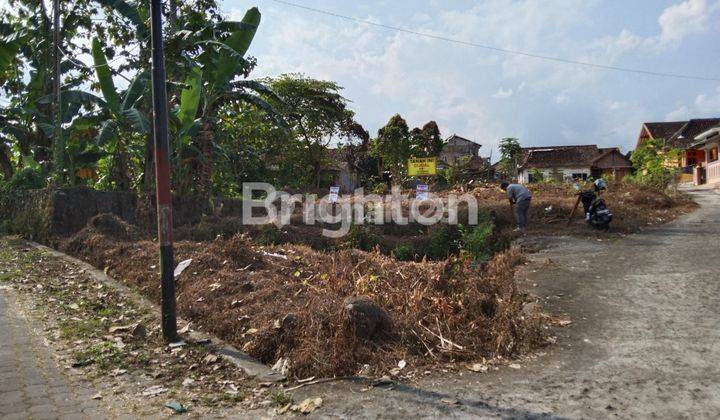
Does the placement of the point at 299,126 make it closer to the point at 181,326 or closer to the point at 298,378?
the point at 181,326

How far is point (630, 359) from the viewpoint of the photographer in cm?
496

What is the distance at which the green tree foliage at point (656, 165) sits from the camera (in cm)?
2047

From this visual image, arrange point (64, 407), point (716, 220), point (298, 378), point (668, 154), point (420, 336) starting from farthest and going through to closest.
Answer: point (668, 154)
point (716, 220)
point (420, 336)
point (298, 378)
point (64, 407)

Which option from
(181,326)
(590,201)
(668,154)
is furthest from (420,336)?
(668,154)

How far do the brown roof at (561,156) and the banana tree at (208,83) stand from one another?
1480 inches

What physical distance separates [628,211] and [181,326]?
12.3m

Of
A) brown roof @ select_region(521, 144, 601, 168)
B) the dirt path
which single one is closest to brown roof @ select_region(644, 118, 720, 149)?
brown roof @ select_region(521, 144, 601, 168)

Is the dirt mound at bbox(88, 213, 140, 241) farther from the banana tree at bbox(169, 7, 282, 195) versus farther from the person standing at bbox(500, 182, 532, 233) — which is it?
the person standing at bbox(500, 182, 532, 233)

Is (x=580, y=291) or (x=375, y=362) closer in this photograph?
(x=375, y=362)

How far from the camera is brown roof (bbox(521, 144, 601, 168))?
163ft

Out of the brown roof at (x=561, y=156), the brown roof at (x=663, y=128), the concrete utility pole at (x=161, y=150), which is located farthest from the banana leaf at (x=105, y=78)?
the brown roof at (x=663, y=128)

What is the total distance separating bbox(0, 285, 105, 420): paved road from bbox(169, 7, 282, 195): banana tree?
7162 millimetres

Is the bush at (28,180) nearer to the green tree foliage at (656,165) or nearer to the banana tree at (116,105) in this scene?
the banana tree at (116,105)

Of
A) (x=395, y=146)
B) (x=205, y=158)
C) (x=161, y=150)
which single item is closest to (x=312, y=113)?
(x=395, y=146)
